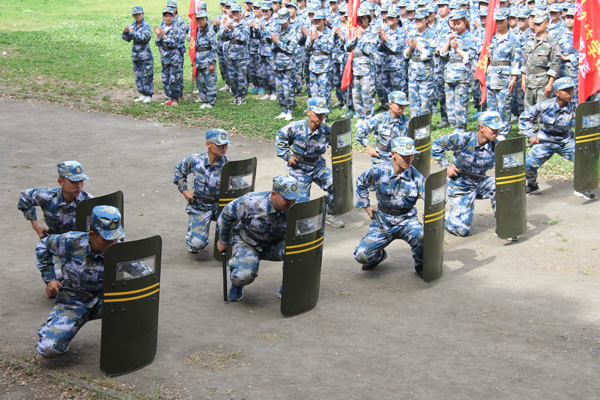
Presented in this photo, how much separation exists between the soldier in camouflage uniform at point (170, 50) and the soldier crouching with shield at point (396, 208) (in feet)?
37.7

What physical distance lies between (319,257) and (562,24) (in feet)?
33.2

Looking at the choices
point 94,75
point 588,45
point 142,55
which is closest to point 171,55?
point 142,55

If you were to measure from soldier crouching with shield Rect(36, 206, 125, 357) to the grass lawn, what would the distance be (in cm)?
958

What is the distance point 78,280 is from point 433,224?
164 inches

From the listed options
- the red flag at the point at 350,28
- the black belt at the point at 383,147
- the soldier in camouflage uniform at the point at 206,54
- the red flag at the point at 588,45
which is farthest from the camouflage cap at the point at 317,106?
the soldier in camouflage uniform at the point at 206,54

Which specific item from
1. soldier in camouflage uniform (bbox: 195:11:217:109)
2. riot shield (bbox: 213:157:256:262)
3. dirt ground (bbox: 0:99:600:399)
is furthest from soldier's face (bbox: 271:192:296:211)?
soldier in camouflage uniform (bbox: 195:11:217:109)

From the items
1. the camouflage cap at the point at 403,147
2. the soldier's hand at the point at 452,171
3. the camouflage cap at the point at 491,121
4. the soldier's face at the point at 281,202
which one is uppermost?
the camouflage cap at the point at 491,121

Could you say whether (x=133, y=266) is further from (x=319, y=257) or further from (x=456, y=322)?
(x=456, y=322)

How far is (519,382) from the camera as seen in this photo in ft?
21.1

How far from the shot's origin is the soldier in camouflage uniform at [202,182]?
10125 mm

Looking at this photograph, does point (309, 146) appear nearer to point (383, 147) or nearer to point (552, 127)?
point (383, 147)

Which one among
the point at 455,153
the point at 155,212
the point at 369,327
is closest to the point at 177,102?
the point at 155,212

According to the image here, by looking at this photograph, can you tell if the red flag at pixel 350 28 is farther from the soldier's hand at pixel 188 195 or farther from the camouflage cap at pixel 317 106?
the soldier's hand at pixel 188 195

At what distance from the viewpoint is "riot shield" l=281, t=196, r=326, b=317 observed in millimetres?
7707
